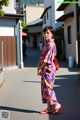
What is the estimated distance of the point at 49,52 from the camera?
8094mm

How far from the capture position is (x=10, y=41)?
2214 cm

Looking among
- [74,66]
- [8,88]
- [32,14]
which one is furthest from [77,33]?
[32,14]

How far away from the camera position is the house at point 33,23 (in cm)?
6781

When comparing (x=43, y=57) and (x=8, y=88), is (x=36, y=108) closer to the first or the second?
(x=43, y=57)

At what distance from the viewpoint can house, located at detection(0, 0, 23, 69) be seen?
71.1 ft

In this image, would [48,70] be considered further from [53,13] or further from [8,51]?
[53,13]

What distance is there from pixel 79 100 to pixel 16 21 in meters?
13.3

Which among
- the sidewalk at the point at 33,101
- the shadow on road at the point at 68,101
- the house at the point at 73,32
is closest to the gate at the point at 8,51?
the house at the point at 73,32

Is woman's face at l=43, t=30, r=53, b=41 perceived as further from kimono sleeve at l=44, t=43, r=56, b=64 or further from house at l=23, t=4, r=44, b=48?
house at l=23, t=4, r=44, b=48

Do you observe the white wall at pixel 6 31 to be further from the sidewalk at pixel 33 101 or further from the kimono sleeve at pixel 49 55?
the kimono sleeve at pixel 49 55

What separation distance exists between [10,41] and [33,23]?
50355 millimetres

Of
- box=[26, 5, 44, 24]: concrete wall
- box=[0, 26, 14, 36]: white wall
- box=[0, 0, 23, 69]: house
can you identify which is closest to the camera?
box=[0, 0, 23, 69]: house

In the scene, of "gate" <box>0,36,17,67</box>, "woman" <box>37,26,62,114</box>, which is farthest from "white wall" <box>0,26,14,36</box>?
"woman" <box>37,26,62,114</box>

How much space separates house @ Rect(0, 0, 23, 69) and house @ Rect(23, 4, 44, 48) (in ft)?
142
